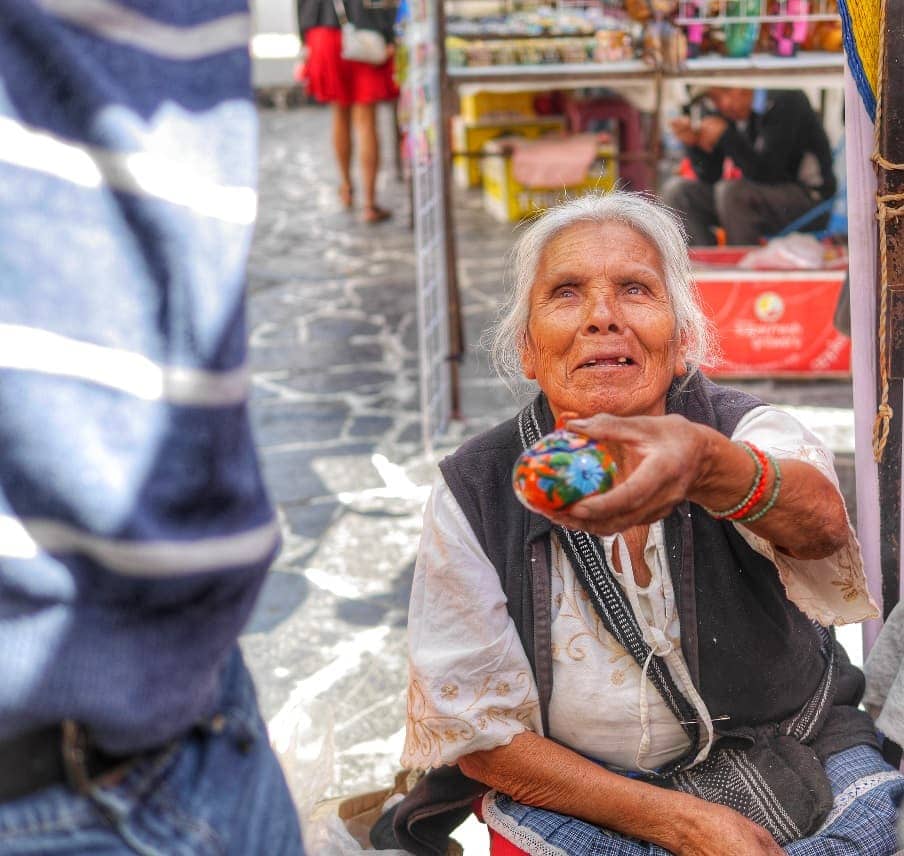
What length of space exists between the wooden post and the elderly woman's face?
1.23ft

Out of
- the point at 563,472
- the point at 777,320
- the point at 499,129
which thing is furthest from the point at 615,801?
the point at 499,129

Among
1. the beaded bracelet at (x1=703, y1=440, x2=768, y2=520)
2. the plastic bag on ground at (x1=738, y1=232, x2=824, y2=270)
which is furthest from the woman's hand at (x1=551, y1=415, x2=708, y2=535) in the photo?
the plastic bag on ground at (x1=738, y1=232, x2=824, y2=270)

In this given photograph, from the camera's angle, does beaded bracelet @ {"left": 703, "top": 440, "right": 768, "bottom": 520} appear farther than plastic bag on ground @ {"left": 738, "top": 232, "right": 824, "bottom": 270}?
No

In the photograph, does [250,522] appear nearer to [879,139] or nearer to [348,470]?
[879,139]

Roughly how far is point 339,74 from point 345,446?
155 inches

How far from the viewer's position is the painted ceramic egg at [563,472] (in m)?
1.41

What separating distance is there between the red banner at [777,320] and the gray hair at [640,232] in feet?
10.0

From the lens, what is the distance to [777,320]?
5.12 m

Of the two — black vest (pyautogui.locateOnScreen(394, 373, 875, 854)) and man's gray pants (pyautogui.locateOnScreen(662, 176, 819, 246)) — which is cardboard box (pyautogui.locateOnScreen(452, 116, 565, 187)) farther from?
black vest (pyautogui.locateOnScreen(394, 373, 875, 854))

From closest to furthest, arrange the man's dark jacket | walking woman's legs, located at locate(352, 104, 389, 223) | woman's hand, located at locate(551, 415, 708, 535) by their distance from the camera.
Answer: woman's hand, located at locate(551, 415, 708, 535)
the man's dark jacket
walking woman's legs, located at locate(352, 104, 389, 223)

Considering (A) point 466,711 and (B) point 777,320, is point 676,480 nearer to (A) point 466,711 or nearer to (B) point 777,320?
(A) point 466,711

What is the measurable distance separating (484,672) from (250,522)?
35.4 inches

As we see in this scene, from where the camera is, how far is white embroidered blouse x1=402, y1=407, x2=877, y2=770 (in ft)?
5.94

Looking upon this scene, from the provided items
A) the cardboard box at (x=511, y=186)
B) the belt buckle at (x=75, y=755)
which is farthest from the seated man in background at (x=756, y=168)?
the belt buckle at (x=75, y=755)
